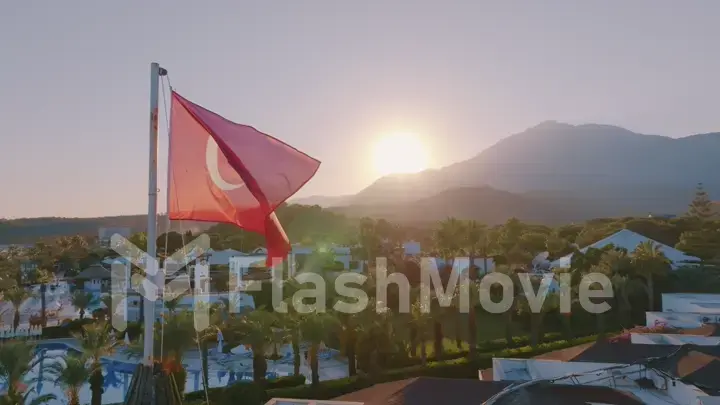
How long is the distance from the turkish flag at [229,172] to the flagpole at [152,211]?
0.45 m

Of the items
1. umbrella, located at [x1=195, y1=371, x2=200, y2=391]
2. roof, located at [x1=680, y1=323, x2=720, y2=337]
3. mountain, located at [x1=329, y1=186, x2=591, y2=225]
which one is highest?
mountain, located at [x1=329, y1=186, x2=591, y2=225]

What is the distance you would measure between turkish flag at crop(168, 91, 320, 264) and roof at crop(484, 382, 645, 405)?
6389 mm

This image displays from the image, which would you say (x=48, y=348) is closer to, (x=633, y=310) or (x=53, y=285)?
(x=53, y=285)

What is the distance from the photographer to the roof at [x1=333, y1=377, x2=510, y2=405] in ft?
45.7

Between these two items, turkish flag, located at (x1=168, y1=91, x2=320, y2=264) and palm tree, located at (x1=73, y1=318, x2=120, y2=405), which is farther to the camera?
palm tree, located at (x1=73, y1=318, x2=120, y2=405)

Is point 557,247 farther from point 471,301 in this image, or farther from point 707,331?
point 707,331

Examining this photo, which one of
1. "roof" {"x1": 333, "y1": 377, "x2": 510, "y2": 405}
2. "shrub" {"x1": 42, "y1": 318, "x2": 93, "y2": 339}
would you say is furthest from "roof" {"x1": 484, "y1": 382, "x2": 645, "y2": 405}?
"shrub" {"x1": 42, "y1": 318, "x2": 93, "y2": 339}

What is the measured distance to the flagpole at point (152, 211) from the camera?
5.98m

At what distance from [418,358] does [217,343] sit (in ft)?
35.5

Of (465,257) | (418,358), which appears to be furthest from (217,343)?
(465,257)

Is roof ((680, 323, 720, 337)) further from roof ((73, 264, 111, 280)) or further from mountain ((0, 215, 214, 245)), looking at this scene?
mountain ((0, 215, 214, 245))

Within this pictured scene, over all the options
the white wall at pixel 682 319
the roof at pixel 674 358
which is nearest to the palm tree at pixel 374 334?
the roof at pixel 674 358

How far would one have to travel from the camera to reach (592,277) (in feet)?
104

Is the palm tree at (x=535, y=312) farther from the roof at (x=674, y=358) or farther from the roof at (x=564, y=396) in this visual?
the roof at (x=564, y=396)
